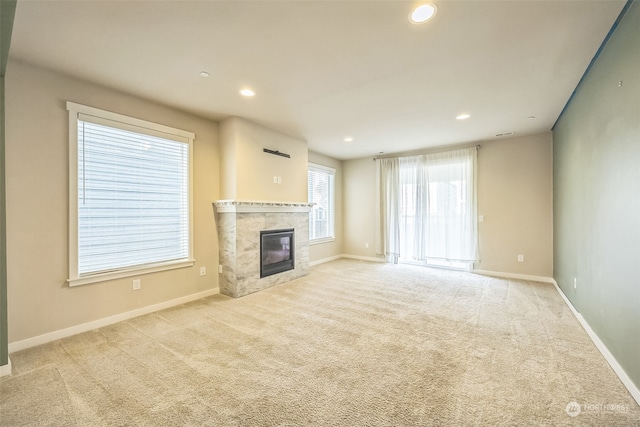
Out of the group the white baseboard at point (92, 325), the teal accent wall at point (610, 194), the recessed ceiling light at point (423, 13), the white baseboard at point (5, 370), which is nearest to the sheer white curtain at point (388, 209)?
the teal accent wall at point (610, 194)

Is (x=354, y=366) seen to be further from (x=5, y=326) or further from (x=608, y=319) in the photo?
(x=5, y=326)

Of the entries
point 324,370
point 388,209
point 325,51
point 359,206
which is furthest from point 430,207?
point 324,370

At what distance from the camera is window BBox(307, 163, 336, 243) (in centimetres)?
593

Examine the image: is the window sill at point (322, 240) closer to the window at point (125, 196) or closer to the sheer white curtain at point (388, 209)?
the sheer white curtain at point (388, 209)

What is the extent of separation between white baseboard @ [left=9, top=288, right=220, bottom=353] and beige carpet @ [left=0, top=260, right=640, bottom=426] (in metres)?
0.10

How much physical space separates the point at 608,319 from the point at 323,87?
3.32 metres

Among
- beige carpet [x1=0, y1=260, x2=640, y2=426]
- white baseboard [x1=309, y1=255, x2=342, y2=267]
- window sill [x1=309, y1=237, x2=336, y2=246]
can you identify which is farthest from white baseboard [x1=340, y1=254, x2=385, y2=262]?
beige carpet [x1=0, y1=260, x2=640, y2=426]

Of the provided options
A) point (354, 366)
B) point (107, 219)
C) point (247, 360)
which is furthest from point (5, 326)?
point (354, 366)

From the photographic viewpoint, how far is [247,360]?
2.13 m

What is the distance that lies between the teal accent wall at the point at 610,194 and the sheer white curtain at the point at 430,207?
75.8 inches

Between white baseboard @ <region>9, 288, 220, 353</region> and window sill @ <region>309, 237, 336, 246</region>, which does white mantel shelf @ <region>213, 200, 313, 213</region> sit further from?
window sill @ <region>309, 237, 336, 246</region>

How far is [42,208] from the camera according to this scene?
2.43 meters

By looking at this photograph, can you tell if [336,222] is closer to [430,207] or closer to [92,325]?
[430,207]

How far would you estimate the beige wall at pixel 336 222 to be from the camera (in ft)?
19.5
